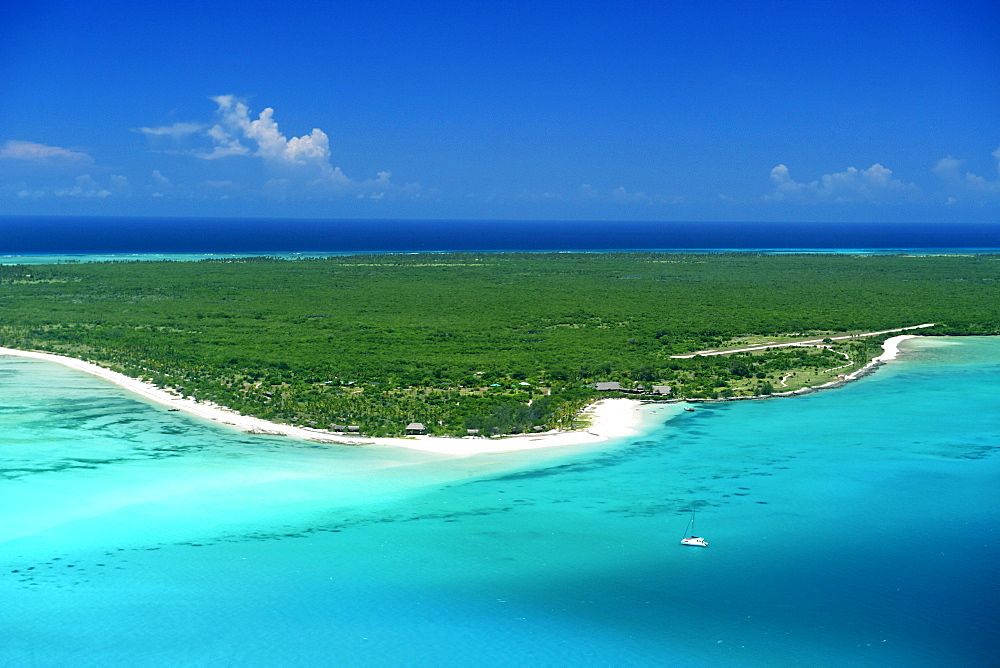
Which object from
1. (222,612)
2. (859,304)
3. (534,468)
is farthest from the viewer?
(859,304)

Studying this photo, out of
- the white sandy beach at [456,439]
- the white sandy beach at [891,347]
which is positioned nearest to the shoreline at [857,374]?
the white sandy beach at [891,347]

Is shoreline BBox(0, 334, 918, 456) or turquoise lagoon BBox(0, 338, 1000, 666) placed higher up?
shoreline BBox(0, 334, 918, 456)

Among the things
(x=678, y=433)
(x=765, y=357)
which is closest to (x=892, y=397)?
(x=765, y=357)

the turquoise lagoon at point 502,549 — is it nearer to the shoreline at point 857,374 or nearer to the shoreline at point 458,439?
the shoreline at point 458,439

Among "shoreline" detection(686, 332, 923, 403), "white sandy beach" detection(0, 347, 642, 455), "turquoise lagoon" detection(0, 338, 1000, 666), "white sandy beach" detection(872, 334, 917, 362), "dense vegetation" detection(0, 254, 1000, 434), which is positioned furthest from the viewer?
"white sandy beach" detection(872, 334, 917, 362)

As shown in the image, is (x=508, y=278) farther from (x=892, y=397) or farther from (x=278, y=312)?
(x=892, y=397)

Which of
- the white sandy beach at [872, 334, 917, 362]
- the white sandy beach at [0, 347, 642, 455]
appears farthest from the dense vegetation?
the white sandy beach at [872, 334, 917, 362]

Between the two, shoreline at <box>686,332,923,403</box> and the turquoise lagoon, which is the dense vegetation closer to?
shoreline at <box>686,332,923,403</box>

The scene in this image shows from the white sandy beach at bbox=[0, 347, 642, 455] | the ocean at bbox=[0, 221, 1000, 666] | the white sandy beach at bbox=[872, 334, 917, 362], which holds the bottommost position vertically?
the ocean at bbox=[0, 221, 1000, 666]
